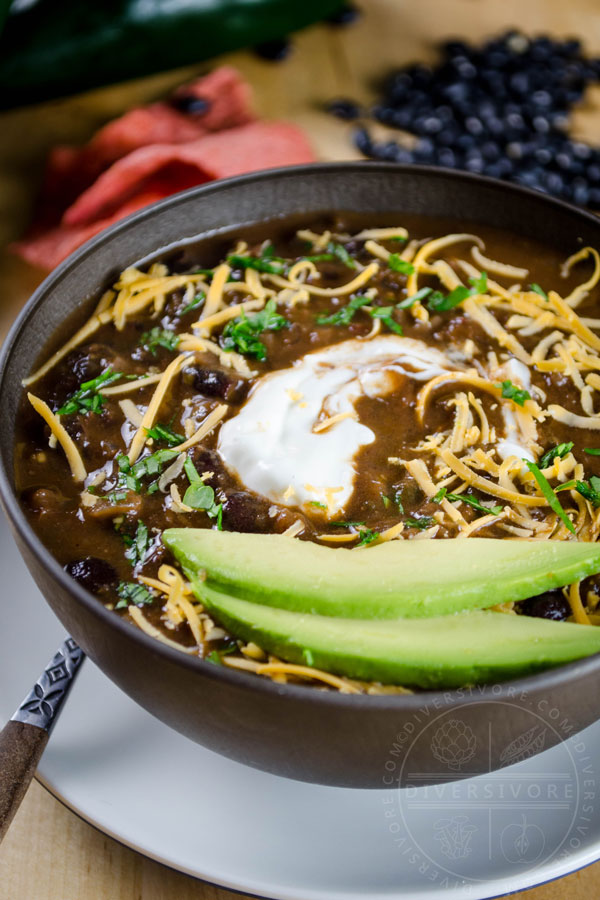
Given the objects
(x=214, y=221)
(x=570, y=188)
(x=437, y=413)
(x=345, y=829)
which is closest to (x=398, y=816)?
(x=345, y=829)

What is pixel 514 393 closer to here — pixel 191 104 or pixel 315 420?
pixel 315 420

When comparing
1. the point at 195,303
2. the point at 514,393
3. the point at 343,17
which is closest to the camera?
the point at 514,393

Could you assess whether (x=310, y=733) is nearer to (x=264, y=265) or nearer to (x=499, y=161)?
(x=264, y=265)

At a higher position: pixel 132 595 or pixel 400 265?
pixel 132 595

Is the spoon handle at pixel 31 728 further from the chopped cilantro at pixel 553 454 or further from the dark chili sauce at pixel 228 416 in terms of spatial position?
the chopped cilantro at pixel 553 454

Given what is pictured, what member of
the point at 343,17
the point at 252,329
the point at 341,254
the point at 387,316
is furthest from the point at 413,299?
the point at 343,17
